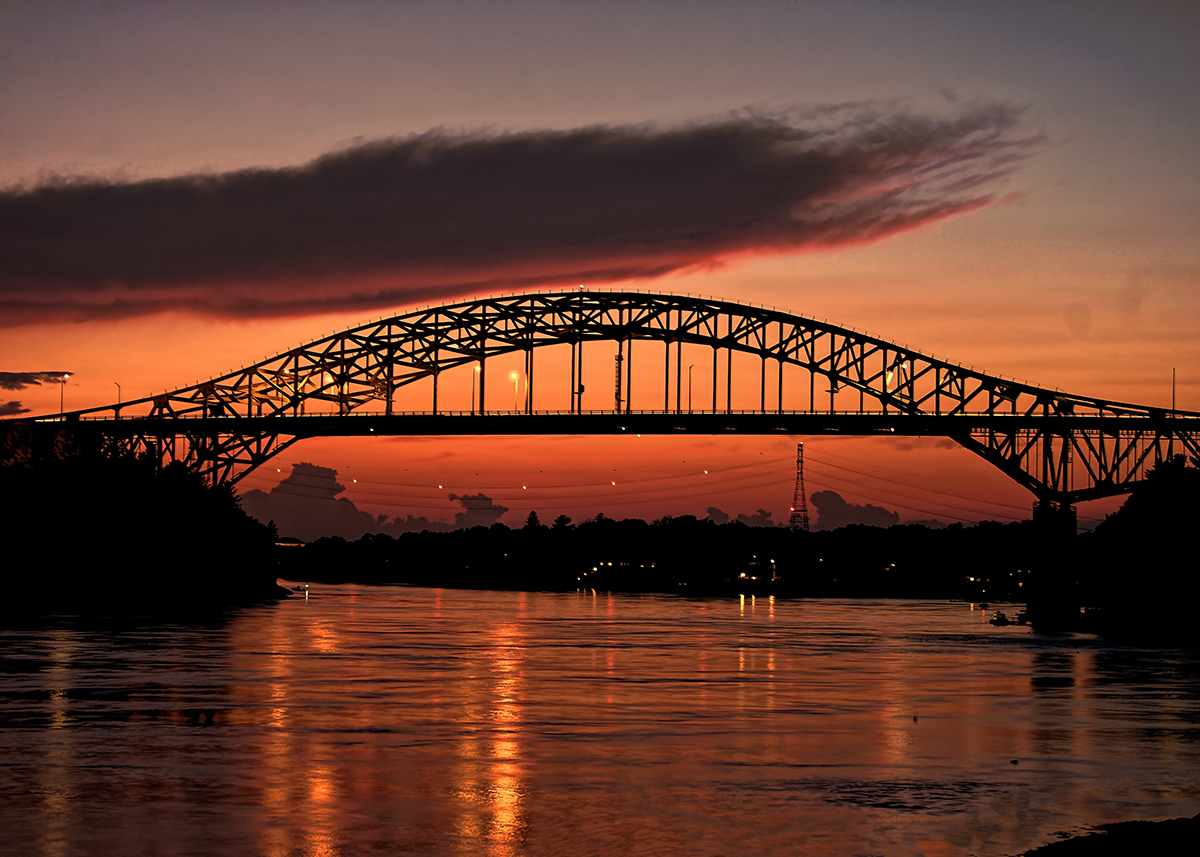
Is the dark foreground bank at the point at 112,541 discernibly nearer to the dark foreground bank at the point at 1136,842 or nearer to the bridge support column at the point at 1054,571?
the bridge support column at the point at 1054,571

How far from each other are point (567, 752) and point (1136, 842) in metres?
8.19

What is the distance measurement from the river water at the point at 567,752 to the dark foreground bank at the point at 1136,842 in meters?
0.81

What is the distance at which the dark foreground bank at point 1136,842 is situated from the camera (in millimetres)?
12219

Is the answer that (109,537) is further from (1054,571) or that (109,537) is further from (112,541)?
(1054,571)

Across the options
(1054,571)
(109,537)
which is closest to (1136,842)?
(1054,571)

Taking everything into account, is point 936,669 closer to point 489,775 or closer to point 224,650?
point 224,650

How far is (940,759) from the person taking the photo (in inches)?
756

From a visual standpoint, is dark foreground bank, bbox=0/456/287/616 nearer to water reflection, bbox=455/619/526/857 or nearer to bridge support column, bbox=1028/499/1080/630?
water reflection, bbox=455/619/526/857

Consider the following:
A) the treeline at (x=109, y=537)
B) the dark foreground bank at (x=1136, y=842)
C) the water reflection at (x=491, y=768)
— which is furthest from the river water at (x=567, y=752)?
the treeline at (x=109, y=537)

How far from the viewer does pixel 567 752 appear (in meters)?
19.1

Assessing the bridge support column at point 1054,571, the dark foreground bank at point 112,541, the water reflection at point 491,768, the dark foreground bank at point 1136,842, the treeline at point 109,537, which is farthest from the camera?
the bridge support column at point 1054,571

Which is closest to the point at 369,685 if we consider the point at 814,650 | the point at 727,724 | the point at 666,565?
the point at 727,724

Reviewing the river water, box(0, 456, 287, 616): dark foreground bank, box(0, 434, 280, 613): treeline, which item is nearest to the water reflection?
the river water

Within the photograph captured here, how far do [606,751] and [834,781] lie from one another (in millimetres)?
3365
